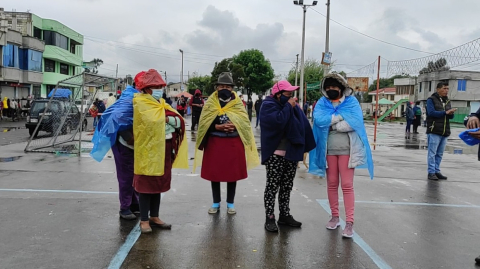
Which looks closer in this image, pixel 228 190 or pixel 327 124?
pixel 327 124

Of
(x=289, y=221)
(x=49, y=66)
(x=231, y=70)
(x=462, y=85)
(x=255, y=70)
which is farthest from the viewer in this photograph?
(x=255, y=70)

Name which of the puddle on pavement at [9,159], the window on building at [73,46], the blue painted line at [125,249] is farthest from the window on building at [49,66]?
the blue painted line at [125,249]

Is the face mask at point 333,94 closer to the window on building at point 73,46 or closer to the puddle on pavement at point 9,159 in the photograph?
the puddle on pavement at point 9,159

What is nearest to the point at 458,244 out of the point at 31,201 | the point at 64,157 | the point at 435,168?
the point at 435,168

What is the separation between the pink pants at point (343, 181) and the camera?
4984mm

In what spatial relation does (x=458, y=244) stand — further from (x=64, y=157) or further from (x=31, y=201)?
(x=64, y=157)

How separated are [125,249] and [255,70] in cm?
6127

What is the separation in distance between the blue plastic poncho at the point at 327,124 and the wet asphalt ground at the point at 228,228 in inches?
31.6

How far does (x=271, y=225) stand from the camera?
4.95 meters

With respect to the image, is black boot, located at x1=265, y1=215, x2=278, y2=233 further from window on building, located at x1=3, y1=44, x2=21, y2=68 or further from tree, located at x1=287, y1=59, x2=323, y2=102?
tree, located at x1=287, y1=59, x2=323, y2=102

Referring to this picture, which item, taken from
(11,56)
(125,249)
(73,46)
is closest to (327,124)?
(125,249)

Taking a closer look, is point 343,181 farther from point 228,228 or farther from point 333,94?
point 228,228

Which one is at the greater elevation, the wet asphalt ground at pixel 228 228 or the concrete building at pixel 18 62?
the concrete building at pixel 18 62

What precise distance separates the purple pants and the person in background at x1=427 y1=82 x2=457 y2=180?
20.4 feet
